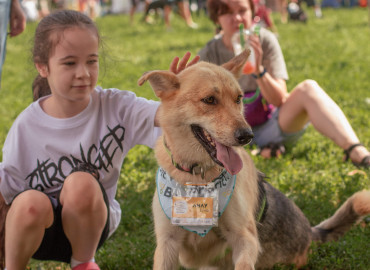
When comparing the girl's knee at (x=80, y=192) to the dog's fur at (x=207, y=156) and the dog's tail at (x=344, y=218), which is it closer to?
the dog's fur at (x=207, y=156)

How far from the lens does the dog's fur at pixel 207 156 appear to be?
2760 millimetres

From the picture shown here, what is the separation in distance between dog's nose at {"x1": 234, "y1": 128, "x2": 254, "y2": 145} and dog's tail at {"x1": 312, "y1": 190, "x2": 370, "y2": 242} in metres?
1.21

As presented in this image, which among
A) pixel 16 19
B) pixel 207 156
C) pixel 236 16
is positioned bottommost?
pixel 207 156

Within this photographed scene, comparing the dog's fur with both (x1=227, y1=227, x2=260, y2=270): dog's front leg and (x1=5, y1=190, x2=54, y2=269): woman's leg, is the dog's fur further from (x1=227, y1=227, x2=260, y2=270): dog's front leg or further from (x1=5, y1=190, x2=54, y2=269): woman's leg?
(x1=5, y1=190, x2=54, y2=269): woman's leg

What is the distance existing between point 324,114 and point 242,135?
246cm

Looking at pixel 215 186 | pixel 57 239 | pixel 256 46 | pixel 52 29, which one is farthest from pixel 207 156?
pixel 256 46

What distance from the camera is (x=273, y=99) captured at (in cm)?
510

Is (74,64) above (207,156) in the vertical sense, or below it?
above

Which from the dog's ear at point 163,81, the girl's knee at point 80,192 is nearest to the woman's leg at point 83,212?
the girl's knee at point 80,192

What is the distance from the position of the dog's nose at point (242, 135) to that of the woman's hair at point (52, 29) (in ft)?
3.95

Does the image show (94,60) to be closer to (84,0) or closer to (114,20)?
(114,20)

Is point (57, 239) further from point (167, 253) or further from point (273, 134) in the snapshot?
point (273, 134)

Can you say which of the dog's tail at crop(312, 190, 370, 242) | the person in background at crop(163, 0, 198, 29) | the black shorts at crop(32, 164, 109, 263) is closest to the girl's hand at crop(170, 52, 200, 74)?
the black shorts at crop(32, 164, 109, 263)

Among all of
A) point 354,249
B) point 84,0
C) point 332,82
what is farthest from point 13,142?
point 84,0
